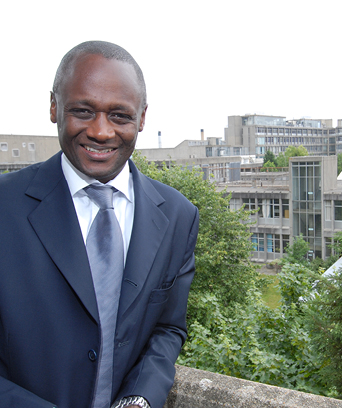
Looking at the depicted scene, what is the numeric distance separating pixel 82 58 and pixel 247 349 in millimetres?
4809

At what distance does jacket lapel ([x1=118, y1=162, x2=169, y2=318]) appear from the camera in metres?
1.78

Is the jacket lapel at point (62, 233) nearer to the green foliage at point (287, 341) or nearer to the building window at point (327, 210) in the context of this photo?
the green foliage at point (287, 341)

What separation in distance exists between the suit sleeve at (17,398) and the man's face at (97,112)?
2.86 ft

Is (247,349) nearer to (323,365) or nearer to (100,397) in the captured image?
(323,365)

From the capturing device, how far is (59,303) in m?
1.64

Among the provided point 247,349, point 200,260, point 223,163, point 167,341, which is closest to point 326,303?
point 247,349

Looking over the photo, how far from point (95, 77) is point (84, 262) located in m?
0.73

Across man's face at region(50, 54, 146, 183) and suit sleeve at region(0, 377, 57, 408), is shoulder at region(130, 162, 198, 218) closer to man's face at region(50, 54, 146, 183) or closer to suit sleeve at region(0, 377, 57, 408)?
man's face at region(50, 54, 146, 183)

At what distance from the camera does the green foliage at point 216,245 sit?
50.1 ft

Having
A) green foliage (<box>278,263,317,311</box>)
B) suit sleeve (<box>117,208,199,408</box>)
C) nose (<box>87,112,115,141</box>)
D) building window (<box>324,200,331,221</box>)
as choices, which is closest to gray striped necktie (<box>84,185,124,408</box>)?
suit sleeve (<box>117,208,199,408</box>)

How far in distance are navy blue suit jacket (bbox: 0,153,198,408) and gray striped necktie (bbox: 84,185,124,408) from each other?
36 mm

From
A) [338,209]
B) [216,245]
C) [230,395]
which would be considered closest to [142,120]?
[230,395]

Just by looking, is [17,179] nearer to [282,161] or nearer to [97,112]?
[97,112]

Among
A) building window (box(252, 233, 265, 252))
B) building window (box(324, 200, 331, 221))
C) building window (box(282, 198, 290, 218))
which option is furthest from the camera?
building window (box(252, 233, 265, 252))
